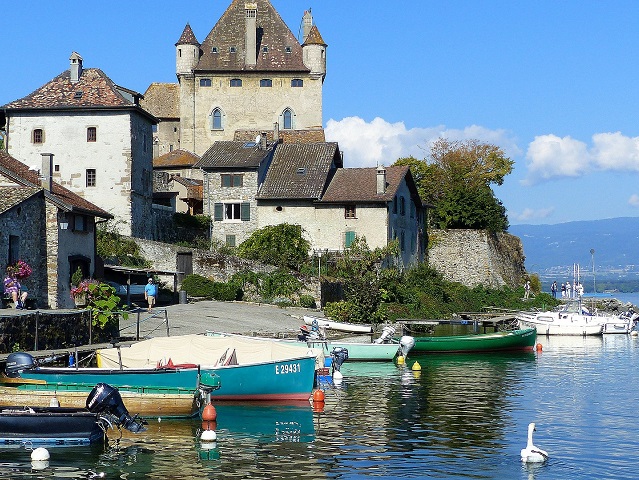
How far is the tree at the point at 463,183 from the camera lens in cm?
7862

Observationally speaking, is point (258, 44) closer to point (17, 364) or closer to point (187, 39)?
point (187, 39)

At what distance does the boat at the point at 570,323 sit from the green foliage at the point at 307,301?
12.8 meters

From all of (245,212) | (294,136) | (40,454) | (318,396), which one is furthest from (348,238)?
(40,454)

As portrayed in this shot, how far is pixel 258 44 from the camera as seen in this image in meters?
91.5

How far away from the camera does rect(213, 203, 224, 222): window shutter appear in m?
69.4

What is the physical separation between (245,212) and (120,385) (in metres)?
42.0

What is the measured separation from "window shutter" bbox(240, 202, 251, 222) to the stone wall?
16.3 meters

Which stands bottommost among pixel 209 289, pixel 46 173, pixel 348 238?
pixel 209 289

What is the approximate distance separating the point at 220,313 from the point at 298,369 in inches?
788

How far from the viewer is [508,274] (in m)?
80.8

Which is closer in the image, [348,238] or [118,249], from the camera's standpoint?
[118,249]

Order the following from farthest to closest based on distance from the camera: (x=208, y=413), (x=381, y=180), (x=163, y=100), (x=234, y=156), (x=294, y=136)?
1. (x=163, y=100)
2. (x=294, y=136)
3. (x=234, y=156)
4. (x=381, y=180)
5. (x=208, y=413)

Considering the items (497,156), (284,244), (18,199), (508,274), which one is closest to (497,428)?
(18,199)

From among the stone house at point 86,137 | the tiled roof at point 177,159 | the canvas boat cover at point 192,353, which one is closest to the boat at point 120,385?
the canvas boat cover at point 192,353
